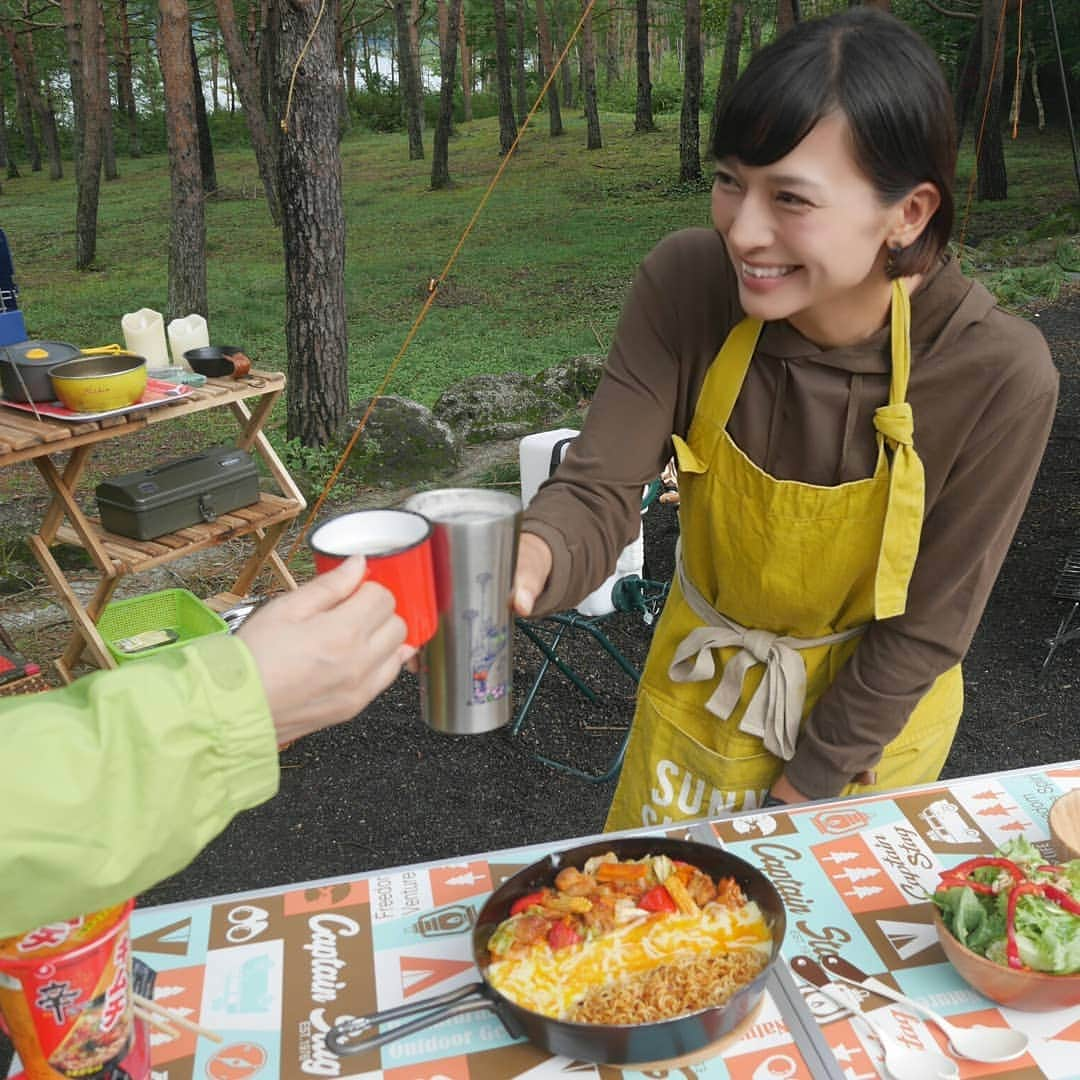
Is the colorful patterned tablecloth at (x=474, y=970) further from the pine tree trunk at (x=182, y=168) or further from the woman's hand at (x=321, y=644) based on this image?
the pine tree trunk at (x=182, y=168)

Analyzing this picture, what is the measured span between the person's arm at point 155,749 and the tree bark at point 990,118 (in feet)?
39.1

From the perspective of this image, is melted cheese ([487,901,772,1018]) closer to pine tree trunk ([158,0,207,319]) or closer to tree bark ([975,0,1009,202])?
pine tree trunk ([158,0,207,319])

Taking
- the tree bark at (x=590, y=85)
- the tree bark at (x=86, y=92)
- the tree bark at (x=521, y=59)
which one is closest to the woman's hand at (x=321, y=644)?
the tree bark at (x=86, y=92)

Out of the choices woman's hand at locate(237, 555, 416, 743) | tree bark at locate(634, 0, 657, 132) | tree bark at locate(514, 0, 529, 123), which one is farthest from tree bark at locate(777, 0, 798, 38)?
woman's hand at locate(237, 555, 416, 743)

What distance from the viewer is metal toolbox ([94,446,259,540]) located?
3951 millimetres

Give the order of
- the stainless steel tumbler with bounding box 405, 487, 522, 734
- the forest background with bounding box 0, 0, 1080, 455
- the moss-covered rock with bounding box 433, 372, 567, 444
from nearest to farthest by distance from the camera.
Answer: the stainless steel tumbler with bounding box 405, 487, 522, 734
the forest background with bounding box 0, 0, 1080, 455
the moss-covered rock with bounding box 433, 372, 567, 444

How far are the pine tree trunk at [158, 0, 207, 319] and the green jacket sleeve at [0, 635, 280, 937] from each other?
8.68m

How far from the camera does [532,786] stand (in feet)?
12.0

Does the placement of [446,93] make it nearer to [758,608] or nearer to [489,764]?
[489,764]

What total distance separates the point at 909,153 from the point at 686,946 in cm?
112

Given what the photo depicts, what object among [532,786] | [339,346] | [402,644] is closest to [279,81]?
[339,346]

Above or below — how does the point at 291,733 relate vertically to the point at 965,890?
above

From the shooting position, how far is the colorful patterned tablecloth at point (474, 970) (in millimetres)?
1285

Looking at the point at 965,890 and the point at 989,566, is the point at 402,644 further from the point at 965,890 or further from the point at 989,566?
the point at 989,566
